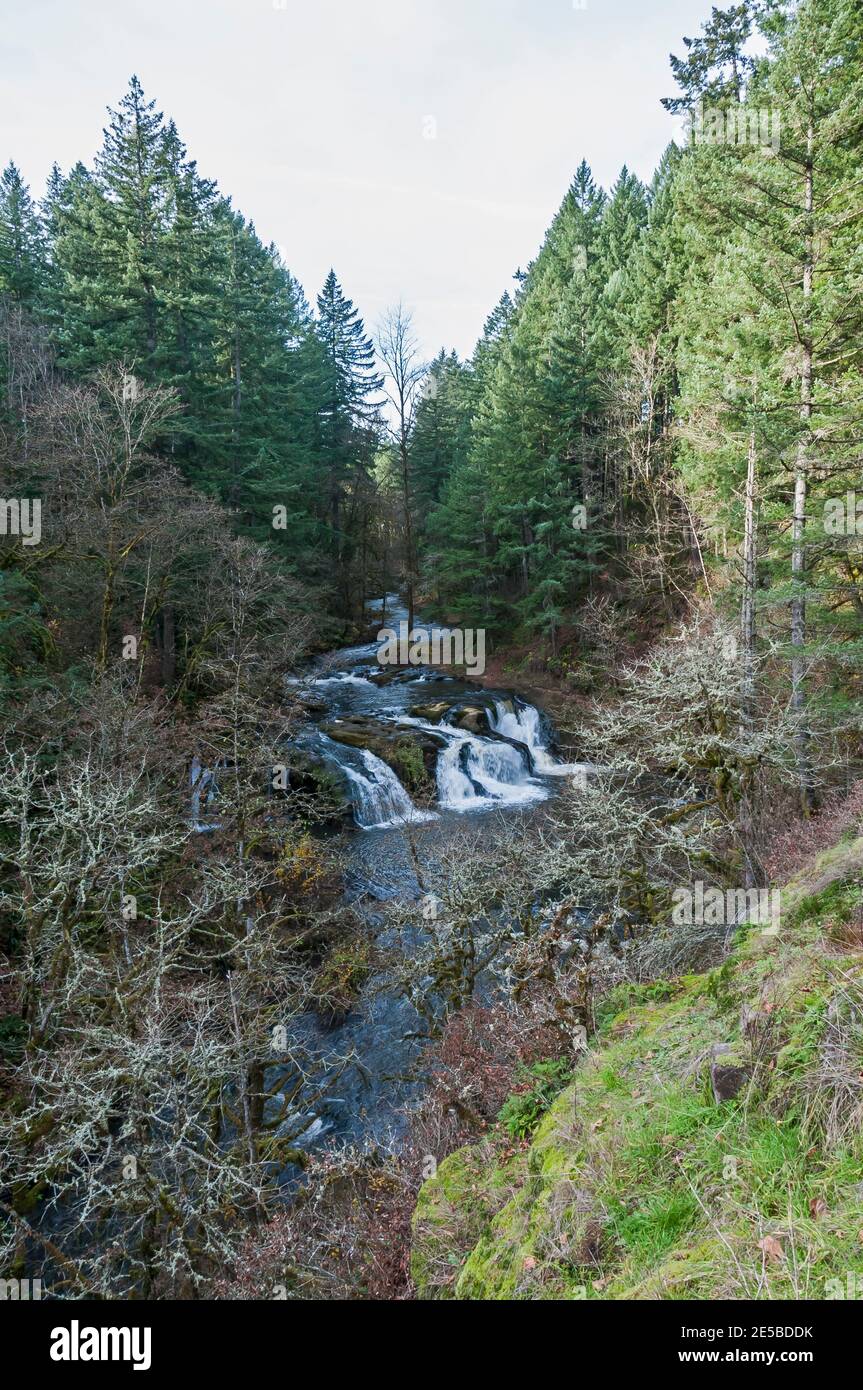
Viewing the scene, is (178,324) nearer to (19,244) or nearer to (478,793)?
(19,244)

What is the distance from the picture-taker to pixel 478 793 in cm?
1714

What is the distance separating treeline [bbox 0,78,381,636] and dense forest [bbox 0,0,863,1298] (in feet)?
0.62

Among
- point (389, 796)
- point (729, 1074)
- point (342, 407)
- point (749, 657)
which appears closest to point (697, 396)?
point (749, 657)

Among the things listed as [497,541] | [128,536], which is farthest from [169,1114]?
[497,541]

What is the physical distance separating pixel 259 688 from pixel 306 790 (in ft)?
9.81

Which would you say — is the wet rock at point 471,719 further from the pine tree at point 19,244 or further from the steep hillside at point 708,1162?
the pine tree at point 19,244

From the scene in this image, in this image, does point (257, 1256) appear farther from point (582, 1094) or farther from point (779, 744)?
point (779, 744)

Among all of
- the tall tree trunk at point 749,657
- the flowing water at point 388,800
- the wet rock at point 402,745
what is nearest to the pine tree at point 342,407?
the flowing water at point 388,800

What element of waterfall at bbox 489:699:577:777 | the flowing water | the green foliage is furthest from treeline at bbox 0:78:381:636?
the green foliage

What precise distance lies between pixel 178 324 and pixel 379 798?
16.0 m

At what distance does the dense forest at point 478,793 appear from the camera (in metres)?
3.65

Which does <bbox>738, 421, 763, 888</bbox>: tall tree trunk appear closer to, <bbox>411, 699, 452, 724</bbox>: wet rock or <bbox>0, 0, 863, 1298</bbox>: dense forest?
<bbox>0, 0, 863, 1298</bbox>: dense forest

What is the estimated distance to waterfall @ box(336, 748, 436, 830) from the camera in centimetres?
1515

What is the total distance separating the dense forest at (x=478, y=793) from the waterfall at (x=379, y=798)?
1.11 feet
